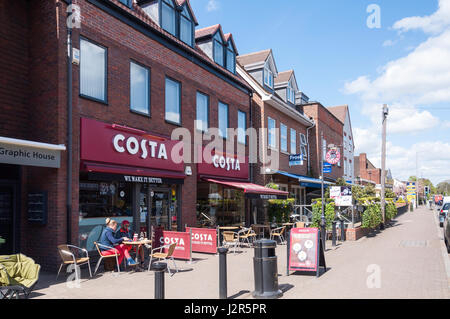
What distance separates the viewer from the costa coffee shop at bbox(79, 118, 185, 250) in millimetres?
10547

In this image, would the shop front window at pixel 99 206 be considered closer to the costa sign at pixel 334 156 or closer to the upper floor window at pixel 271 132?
the upper floor window at pixel 271 132

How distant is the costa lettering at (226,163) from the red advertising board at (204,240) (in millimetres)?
4283

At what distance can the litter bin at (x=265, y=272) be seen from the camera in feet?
24.2

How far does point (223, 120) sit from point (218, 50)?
3251 millimetres

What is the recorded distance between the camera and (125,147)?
11594mm

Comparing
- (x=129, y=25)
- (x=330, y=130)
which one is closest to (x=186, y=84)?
(x=129, y=25)

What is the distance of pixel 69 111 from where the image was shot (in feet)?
32.5

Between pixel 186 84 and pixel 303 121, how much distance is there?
13.1m

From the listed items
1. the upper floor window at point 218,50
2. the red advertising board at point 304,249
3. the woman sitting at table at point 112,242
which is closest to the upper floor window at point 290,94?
the upper floor window at point 218,50

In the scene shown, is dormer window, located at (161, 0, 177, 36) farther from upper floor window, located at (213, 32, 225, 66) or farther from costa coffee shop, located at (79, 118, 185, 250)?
costa coffee shop, located at (79, 118, 185, 250)

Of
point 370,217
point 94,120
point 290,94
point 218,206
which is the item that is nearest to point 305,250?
point 94,120

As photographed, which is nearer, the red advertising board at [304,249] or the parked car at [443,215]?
the red advertising board at [304,249]
